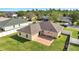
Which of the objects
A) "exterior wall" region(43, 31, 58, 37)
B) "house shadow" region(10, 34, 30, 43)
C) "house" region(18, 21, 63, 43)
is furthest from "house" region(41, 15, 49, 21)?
"house shadow" region(10, 34, 30, 43)

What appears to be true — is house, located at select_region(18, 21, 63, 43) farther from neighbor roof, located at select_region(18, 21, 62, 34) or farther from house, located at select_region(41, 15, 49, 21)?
house, located at select_region(41, 15, 49, 21)

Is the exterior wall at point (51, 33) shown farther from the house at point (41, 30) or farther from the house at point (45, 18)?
the house at point (45, 18)

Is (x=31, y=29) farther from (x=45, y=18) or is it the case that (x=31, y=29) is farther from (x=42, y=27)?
(x=45, y=18)

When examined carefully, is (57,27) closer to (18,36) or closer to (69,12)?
(69,12)

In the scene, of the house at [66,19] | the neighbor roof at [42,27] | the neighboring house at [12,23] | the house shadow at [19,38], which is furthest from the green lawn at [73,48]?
the neighboring house at [12,23]

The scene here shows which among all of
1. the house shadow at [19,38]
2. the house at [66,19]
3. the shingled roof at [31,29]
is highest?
the house at [66,19]

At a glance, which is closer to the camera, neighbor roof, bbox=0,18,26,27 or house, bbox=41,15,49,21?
neighbor roof, bbox=0,18,26,27
